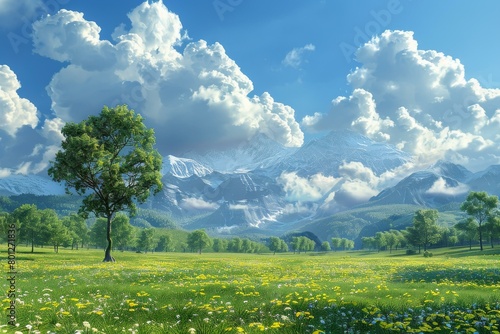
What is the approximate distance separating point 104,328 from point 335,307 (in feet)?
22.9

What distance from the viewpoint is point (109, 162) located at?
48344mm

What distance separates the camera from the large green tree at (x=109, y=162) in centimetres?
4712

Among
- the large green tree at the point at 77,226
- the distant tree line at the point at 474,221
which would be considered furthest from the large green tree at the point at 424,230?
the large green tree at the point at 77,226

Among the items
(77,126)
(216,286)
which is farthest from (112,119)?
(216,286)

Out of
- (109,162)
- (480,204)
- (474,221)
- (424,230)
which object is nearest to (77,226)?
(109,162)

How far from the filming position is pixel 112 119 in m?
49.9

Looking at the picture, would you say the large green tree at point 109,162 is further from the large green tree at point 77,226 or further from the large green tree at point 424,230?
the large green tree at point 77,226

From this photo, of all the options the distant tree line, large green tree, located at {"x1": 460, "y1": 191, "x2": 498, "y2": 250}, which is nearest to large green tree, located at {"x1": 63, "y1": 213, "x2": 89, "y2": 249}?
the distant tree line

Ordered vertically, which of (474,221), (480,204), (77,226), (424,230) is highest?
(480,204)

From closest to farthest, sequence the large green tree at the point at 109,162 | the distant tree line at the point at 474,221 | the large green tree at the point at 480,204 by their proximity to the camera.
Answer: the large green tree at the point at 109,162
the large green tree at the point at 480,204
the distant tree line at the point at 474,221

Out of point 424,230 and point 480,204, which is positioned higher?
point 480,204

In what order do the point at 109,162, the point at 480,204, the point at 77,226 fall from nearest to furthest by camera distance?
the point at 109,162
the point at 480,204
the point at 77,226

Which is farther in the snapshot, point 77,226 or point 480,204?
point 77,226

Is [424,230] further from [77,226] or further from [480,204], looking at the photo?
[77,226]
